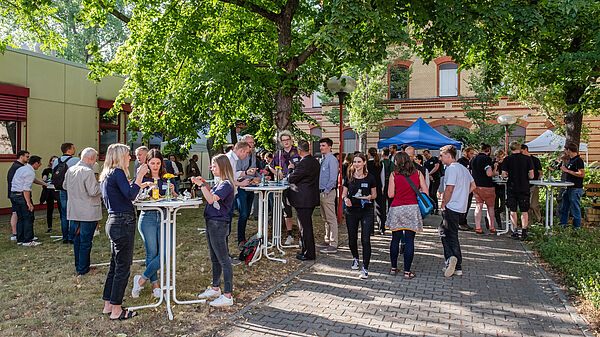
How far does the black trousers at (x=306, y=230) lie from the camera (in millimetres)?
6915

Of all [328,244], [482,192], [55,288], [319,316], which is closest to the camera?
[319,316]

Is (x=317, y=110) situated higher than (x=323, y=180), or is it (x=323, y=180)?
(x=317, y=110)

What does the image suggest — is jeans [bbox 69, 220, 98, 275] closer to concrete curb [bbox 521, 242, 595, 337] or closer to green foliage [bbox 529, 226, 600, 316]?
concrete curb [bbox 521, 242, 595, 337]

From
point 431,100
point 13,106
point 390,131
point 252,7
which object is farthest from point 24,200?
point 431,100

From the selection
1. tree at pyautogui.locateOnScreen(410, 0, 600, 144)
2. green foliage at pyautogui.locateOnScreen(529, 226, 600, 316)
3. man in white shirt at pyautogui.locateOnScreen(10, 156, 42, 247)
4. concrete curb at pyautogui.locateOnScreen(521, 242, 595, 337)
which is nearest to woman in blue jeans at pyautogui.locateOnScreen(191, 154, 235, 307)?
concrete curb at pyautogui.locateOnScreen(521, 242, 595, 337)

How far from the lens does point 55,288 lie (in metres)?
5.58

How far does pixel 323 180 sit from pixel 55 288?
14.7 ft

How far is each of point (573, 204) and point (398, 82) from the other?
55.6ft

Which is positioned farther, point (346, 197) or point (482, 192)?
point (482, 192)

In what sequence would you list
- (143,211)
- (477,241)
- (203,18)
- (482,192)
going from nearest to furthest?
(143,211) → (477,241) → (482,192) → (203,18)

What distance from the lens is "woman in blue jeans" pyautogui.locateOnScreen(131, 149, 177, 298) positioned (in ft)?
16.4

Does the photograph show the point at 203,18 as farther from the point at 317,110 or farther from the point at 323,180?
the point at 317,110

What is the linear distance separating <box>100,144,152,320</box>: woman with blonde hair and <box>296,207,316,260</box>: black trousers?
3020mm

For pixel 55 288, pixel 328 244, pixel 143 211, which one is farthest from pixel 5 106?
pixel 328 244
